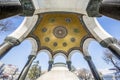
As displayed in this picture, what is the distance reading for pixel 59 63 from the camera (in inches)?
534

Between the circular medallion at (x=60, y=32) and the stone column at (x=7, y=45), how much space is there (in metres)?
4.13

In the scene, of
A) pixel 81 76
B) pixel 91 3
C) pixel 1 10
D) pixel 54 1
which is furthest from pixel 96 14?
pixel 81 76

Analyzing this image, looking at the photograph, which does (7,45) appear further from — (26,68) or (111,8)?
(111,8)

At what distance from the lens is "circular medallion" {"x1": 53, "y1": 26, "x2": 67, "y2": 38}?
1308cm

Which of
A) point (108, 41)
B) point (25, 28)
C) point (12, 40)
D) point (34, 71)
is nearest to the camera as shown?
point (12, 40)

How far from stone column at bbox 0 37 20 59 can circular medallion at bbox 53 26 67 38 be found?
13.6 feet

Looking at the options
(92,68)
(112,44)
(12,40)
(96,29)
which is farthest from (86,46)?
(12,40)

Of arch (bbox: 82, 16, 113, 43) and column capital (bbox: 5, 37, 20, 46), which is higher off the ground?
arch (bbox: 82, 16, 113, 43)

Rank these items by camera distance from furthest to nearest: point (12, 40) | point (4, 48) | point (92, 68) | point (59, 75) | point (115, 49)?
1. point (92, 68)
2. point (59, 75)
3. point (12, 40)
4. point (115, 49)
5. point (4, 48)

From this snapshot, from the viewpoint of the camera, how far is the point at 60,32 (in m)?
13.2

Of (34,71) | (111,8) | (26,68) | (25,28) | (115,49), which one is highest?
(34,71)

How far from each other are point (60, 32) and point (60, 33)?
118 mm

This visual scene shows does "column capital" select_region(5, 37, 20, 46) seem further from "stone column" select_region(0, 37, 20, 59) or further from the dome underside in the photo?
the dome underside

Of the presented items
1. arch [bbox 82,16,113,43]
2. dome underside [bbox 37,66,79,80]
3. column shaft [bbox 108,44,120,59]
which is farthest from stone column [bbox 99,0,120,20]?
dome underside [bbox 37,66,79,80]
